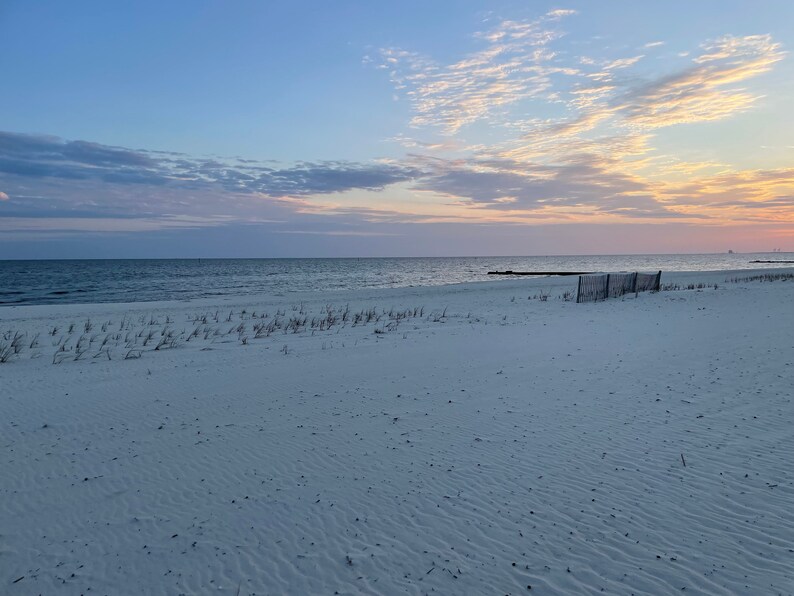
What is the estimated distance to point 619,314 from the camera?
17.3 metres

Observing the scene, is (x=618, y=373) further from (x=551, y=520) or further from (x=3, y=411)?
(x=3, y=411)

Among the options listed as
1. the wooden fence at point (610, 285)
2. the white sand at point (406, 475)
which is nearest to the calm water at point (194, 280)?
the wooden fence at point (610, 285)

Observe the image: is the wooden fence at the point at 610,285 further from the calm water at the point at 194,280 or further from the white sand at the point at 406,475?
the calm water at the point at 194,280

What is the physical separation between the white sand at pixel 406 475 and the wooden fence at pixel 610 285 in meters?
11.7

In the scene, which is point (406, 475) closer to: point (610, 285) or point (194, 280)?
point (610, 285)

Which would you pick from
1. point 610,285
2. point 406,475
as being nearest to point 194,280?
point 610,285

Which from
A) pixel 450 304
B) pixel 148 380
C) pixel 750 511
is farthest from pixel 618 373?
pixel 450 304

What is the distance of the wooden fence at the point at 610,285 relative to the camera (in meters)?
22.2

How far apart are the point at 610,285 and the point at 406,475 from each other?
20437 mm

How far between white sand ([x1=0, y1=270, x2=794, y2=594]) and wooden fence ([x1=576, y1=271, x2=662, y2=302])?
11734 millimetres

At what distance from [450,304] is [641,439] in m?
19.1

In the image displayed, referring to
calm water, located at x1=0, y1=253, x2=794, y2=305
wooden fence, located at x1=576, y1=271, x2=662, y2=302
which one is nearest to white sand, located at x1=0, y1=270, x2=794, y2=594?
wooden fence, located at x1=576, y1=271, x2=662, y2=302

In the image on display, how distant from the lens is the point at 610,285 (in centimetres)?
2292

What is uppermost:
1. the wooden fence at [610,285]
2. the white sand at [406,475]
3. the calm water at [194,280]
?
the wooden fence at [610,285]
